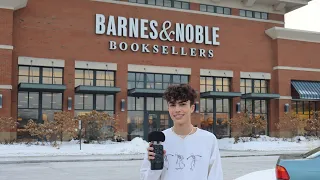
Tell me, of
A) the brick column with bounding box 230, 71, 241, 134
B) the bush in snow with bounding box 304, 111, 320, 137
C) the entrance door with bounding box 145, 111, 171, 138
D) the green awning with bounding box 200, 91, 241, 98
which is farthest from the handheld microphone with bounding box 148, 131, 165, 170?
the bush in snow with bounding box 304, 111, 320, 137

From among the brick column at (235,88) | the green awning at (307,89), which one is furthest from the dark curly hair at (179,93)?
the green awning at (307,89)

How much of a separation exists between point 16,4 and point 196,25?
50.8 feet

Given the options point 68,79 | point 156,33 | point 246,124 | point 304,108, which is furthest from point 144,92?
point 304,108

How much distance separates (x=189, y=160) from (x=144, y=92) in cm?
3076

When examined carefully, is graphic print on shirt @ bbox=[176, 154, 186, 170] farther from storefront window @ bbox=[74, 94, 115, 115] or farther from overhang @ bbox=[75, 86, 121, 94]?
storefront window @ bbox=[74, 94, 115, 115]

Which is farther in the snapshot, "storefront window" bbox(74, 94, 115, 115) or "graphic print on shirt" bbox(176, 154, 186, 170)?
"storefront window" bbox(74, 94, 115, 115)

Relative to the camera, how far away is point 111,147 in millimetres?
28844

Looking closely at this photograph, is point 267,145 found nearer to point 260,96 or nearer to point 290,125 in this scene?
point 290,125

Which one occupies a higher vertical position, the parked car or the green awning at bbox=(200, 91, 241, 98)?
the green awning at bbox=(200, 91, 241, 98)

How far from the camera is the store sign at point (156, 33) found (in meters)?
35.4

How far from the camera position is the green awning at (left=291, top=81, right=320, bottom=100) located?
40.4 metres

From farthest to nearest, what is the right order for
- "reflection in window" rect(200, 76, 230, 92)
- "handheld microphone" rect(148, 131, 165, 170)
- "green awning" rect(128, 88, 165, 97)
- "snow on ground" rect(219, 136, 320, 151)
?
1. "reflection in window" rect(200, 76, 230, 92)
2. "green awning" rect(128, 88, 165, 97)
3. "snow on ground" rect(219, 136, 320, 151)
4. "handheld microphone" rect(148, 131, 165, 170)

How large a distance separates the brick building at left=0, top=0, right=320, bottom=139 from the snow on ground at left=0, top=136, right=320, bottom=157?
4664 mm

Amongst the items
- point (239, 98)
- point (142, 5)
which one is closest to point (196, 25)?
point (142, 5)
